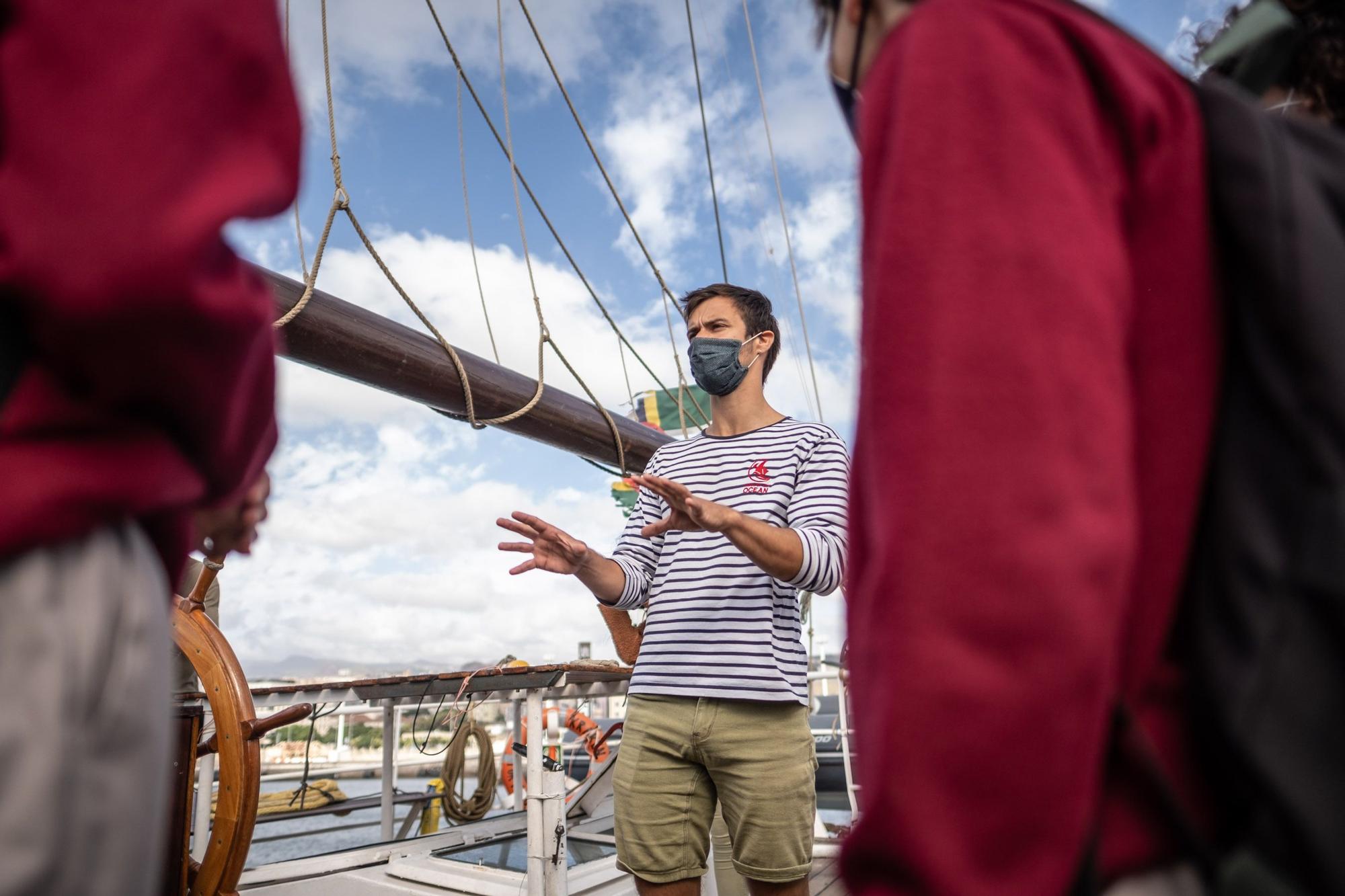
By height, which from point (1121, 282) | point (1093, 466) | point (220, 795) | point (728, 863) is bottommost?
point (728, 863)

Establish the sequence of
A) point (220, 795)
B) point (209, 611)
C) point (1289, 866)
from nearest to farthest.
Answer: point (1289, 866)
point (220, 795)
point (209, 611)

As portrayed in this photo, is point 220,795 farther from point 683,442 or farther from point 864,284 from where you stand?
point 864,284

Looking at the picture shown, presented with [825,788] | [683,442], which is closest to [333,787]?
[825,788]

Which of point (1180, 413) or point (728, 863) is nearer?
point (1180, 413)

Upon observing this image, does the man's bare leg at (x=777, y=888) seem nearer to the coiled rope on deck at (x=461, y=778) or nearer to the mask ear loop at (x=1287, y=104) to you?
the mask ear loop at (x=1287, y=104)

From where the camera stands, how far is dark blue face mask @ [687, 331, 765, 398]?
1963 millimetres

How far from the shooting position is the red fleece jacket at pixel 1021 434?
0.38m

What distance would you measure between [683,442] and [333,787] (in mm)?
7675

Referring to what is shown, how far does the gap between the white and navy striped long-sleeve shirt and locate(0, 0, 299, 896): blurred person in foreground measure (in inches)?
46.2

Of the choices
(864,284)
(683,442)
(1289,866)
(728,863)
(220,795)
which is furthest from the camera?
(728,863)

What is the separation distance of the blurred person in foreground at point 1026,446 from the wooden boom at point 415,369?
213 centimetres

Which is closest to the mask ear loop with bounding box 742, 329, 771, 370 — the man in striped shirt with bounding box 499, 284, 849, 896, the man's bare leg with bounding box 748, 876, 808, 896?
the man in striped shirt with bounding box 499, 284, 849, 896

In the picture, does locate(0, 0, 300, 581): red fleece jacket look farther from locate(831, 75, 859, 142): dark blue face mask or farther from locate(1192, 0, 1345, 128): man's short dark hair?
locate(1192, 0, 1345, 128): man's short dark hair

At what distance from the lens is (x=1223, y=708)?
1.28ft
